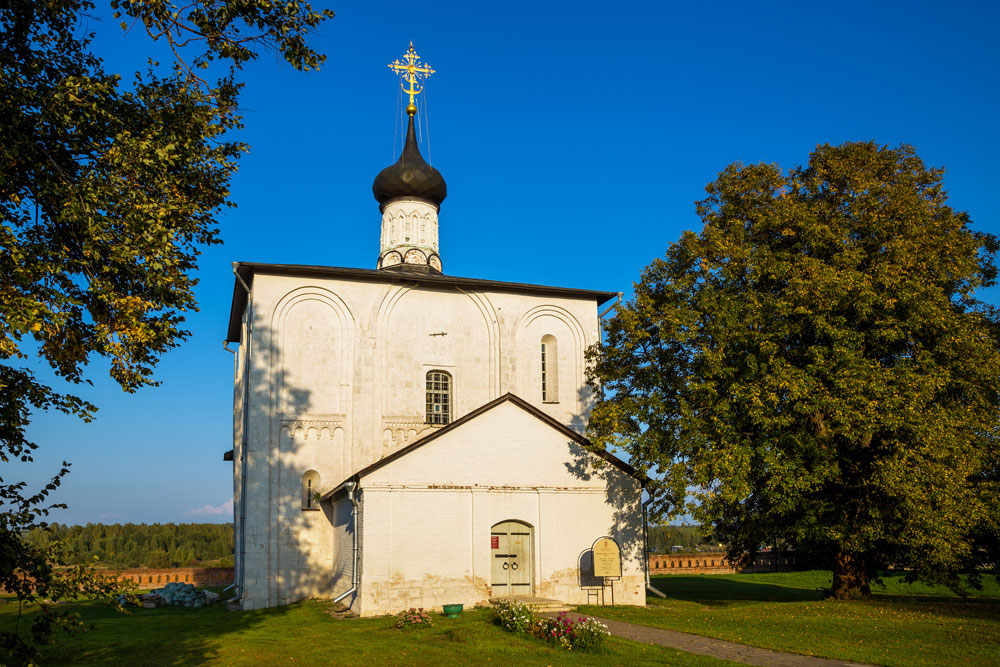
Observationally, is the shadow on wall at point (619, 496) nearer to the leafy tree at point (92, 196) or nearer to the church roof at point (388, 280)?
the church roof at point (388, 280)

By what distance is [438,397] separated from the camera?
23.8 meters

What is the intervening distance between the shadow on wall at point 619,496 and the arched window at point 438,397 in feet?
18.5

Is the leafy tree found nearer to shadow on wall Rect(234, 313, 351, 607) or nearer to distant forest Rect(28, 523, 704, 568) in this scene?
shadow on wall Rect(234, 313, 351, 607)

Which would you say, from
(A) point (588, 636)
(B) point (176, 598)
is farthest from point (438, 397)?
(A) point (588, 636)

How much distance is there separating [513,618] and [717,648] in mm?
3721

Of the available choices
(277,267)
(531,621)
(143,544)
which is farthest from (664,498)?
(143,544)

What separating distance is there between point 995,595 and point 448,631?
74.6 ft

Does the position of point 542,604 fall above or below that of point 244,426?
below

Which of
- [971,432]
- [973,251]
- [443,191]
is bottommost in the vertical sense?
[971,432]

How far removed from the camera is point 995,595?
1052 inches

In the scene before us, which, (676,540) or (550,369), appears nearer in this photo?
(550,369)

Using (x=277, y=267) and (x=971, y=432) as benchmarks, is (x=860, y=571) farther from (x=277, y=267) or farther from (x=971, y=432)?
(x=277, y=267)

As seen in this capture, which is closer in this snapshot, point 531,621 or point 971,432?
point 531,621

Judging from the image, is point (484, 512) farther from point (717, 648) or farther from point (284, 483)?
point (717, 648)
